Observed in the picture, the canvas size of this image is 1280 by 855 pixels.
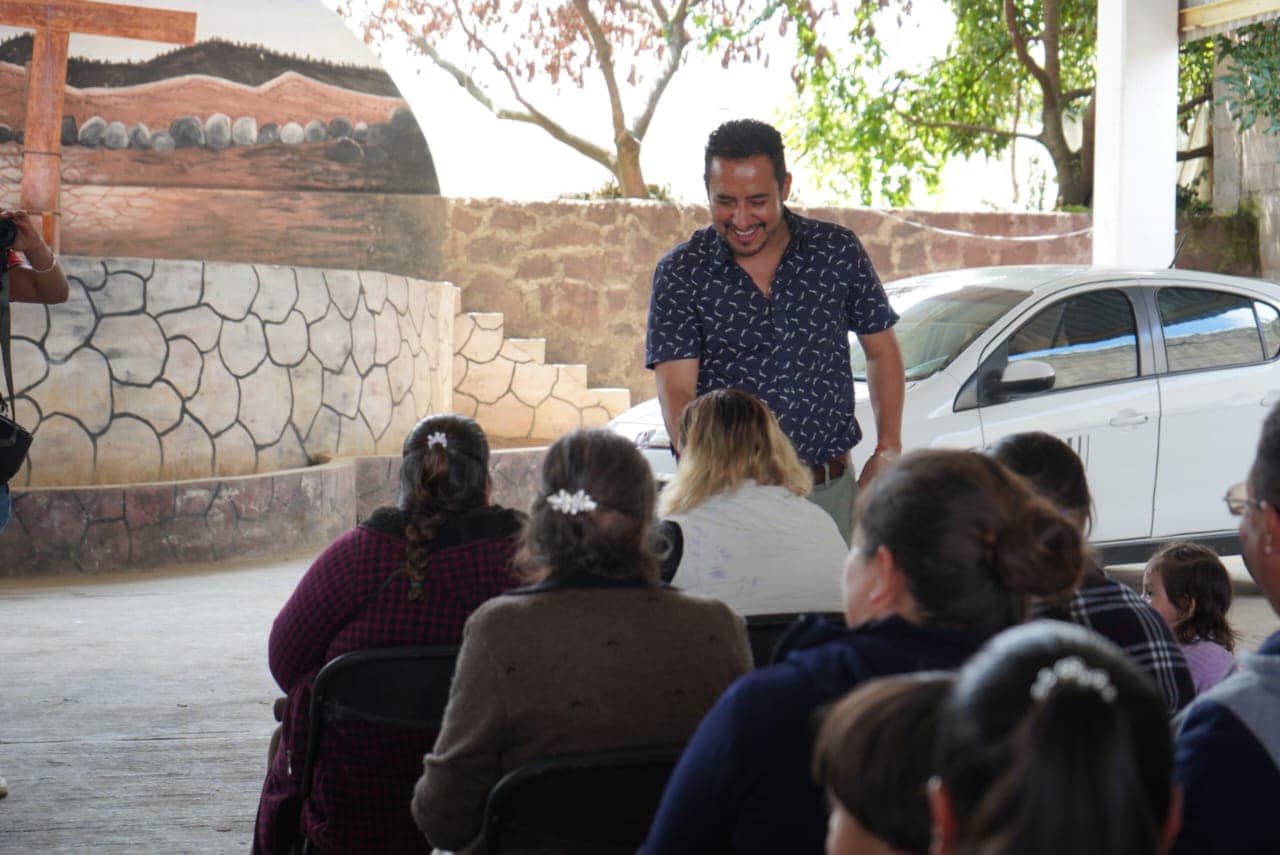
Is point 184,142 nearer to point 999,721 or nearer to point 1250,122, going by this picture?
point 1250,122

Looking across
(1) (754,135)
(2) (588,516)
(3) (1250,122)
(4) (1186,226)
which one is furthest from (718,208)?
(4) (1186,226)

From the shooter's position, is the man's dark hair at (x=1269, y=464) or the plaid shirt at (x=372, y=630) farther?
the plaid shirt at (x=372, y=630)

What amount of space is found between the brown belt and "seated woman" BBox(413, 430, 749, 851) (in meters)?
1.70

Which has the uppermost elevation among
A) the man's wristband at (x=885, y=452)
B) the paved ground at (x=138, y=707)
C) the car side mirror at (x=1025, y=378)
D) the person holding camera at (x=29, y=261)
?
the person holding camera at (x=29, y=261)

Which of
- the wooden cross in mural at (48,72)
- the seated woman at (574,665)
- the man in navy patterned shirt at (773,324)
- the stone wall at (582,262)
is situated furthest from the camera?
the stone wall at (582,262)

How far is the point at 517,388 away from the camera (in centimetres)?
1223

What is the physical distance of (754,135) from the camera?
13.0 feet

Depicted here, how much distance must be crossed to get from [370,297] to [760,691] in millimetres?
8742

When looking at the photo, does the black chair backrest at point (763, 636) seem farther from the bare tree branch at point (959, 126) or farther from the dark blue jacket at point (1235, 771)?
the bare tree branch at point (959, 126)

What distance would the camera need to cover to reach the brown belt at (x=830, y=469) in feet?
13.6

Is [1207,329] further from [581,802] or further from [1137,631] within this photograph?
[581,802]

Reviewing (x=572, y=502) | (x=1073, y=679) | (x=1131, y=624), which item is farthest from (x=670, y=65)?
(x=1073, y=679)

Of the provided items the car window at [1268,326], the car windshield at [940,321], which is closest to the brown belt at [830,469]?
the car windshield at [940,321]

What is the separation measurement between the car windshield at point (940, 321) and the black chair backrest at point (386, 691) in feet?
13.9
